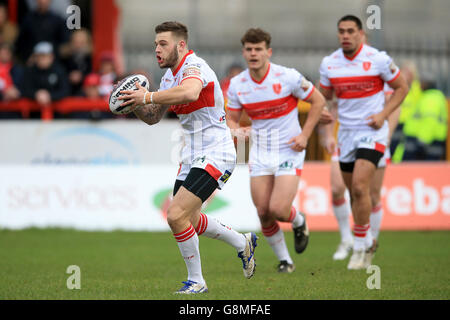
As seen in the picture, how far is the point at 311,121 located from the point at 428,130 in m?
6.75

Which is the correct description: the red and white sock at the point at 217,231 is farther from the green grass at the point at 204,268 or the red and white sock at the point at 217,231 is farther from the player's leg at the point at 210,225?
the green grass at the point at 204,268

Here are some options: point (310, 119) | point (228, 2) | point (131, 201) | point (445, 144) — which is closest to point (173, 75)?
point (310, 119)

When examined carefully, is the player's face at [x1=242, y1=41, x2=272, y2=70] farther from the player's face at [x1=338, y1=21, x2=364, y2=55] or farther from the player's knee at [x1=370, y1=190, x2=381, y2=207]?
the player's knee at [x1=370, y1=190, x2=381, y2=207]

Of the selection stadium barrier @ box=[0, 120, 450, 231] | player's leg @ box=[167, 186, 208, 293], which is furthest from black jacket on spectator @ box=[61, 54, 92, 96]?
player's leg @ box=[167, 186, 208, 293]

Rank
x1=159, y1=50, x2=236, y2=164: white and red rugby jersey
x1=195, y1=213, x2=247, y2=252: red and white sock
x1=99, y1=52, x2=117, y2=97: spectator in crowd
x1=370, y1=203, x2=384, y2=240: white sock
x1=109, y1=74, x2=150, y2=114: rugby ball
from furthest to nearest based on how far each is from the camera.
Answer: x1=99, y1=52, x2=117, y2=97: spectator in crowd
x1=370, y1=203, x2=384, y2=240: white sock
x1=195, y1=213, x2=247, y2=252: red and white sock
x1=159, y1=50, x2=236, y2=164: white and red rugby jersey
x1=109, y1=74, x2=150, y2=114: rugby ball

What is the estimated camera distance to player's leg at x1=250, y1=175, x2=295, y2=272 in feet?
31.4

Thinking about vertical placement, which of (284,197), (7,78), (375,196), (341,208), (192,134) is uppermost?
(7,78)

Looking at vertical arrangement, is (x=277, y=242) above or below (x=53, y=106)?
below

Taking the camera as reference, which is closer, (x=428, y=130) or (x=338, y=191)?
(x=338, y=191)

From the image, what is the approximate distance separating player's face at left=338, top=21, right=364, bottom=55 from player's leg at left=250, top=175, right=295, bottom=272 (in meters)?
1.77

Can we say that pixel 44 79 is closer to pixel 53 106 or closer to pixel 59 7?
pixel 53 106

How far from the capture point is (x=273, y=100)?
959cm

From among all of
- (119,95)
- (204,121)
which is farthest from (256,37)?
(119,95)

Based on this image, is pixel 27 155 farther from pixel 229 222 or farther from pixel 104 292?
pixel 104 292
